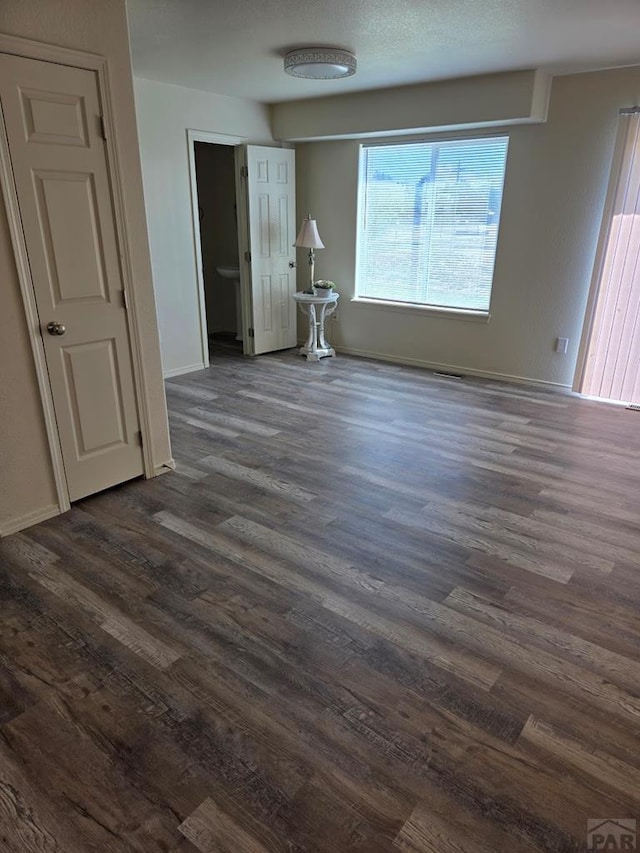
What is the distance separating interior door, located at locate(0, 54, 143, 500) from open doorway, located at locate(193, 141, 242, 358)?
3.51 metres

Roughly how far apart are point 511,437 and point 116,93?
Result: 3223mm

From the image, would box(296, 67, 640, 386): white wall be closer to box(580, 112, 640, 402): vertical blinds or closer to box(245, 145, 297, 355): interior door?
box(580, 112, 640, 402): vertical blinds

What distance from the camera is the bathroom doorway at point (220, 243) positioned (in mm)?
6805

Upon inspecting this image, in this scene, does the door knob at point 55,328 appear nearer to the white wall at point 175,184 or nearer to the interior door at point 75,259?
the interior door at point 75,259

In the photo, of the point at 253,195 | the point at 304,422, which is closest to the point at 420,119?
the point at 253,195

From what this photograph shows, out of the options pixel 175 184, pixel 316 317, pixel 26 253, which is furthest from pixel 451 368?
pixel 26 253

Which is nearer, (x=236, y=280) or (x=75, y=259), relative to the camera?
(x=75, y=259)

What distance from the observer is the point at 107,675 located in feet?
6.37

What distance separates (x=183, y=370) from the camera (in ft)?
18.3

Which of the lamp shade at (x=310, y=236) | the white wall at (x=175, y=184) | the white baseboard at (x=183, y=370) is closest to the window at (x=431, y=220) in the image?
the lamp shade at (x=310, y=236)

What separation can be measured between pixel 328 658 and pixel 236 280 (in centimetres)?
578

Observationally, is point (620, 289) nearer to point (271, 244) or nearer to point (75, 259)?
point (271, 244)

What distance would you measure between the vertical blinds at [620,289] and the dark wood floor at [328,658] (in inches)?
46.7

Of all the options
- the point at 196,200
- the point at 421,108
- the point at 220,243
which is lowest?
the point at 220,243
